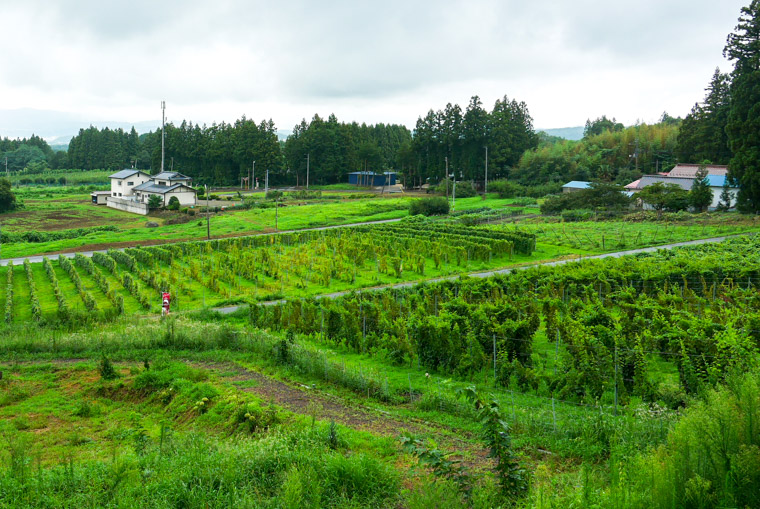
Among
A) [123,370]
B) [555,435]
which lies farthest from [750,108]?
[123,370]

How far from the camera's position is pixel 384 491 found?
28.8ft

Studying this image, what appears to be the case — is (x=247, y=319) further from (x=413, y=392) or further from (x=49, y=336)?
(x=413, y=392)

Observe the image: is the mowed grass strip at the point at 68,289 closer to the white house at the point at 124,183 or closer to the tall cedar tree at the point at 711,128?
the white house at the point at 124,183

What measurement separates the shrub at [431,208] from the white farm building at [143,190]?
26640 millimetres

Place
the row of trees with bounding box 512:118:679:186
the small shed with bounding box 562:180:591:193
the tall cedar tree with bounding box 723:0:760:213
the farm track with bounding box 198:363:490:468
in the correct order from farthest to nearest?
the row of trees with bounding box 512:118:679:186
the small shed with bounding box 562:180:591:193
the tall cedar tree with bounding box 723:0:760:213
the farm track with bounding box 198:363:490:468

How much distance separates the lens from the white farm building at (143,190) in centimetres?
6569

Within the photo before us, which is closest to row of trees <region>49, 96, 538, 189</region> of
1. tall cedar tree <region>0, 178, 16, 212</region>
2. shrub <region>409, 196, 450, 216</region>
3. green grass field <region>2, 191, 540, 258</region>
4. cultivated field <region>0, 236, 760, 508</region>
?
green grass field <region>2, 191, 540, 258</region>

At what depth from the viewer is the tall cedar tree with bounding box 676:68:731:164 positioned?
60438 mm

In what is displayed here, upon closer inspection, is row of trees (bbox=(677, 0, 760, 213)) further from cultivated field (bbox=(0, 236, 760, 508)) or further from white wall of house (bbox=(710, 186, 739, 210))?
cultivated field (bbox=(0, 236, 760, 508))

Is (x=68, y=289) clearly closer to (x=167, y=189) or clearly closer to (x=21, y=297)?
(x=21, y=297)

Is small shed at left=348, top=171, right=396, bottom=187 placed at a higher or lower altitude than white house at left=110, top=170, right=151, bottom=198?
higher

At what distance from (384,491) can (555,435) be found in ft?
12.3

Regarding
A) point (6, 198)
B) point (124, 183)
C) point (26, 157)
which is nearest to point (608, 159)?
point (124, 183)

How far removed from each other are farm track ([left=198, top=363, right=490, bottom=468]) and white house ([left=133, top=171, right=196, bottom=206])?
175 feet
